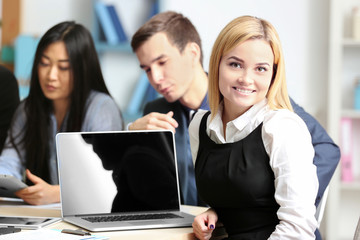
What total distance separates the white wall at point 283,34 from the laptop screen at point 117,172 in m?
2.33

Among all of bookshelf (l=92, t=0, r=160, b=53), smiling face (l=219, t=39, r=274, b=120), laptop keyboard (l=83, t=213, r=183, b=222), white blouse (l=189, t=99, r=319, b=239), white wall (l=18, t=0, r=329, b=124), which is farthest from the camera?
bookshelf (l=92, t=0, r=160, b=53)

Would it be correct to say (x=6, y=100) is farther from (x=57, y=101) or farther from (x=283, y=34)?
(x=283, y=34)

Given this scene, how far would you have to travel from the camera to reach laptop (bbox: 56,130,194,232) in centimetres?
184

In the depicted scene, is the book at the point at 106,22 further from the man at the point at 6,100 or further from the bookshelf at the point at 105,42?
the man at the point at 6,100

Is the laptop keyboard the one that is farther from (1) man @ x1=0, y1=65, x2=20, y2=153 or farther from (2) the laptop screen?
(1) man @ x1=0, y1=65, x2=20, y2=153

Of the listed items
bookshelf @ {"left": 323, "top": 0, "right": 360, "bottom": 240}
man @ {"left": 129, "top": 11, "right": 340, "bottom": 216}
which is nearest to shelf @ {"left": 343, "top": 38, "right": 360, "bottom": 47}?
bookshelf @ {"left": 323, "top": 0, "right": 360, "bottom": 240}

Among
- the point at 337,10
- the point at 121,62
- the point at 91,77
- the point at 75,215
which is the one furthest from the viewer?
the point at 121,62

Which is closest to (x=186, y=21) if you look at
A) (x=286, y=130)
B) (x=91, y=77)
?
(x=91, y=77)

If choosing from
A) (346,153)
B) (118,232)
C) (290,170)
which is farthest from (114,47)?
(290,170)

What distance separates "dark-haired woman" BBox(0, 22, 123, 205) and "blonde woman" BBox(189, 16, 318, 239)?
0.85 m

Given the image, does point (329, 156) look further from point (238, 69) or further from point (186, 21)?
point (186, 21)

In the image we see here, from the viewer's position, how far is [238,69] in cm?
156

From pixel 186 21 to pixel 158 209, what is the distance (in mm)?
1036

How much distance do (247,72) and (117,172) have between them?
1.91 feet
